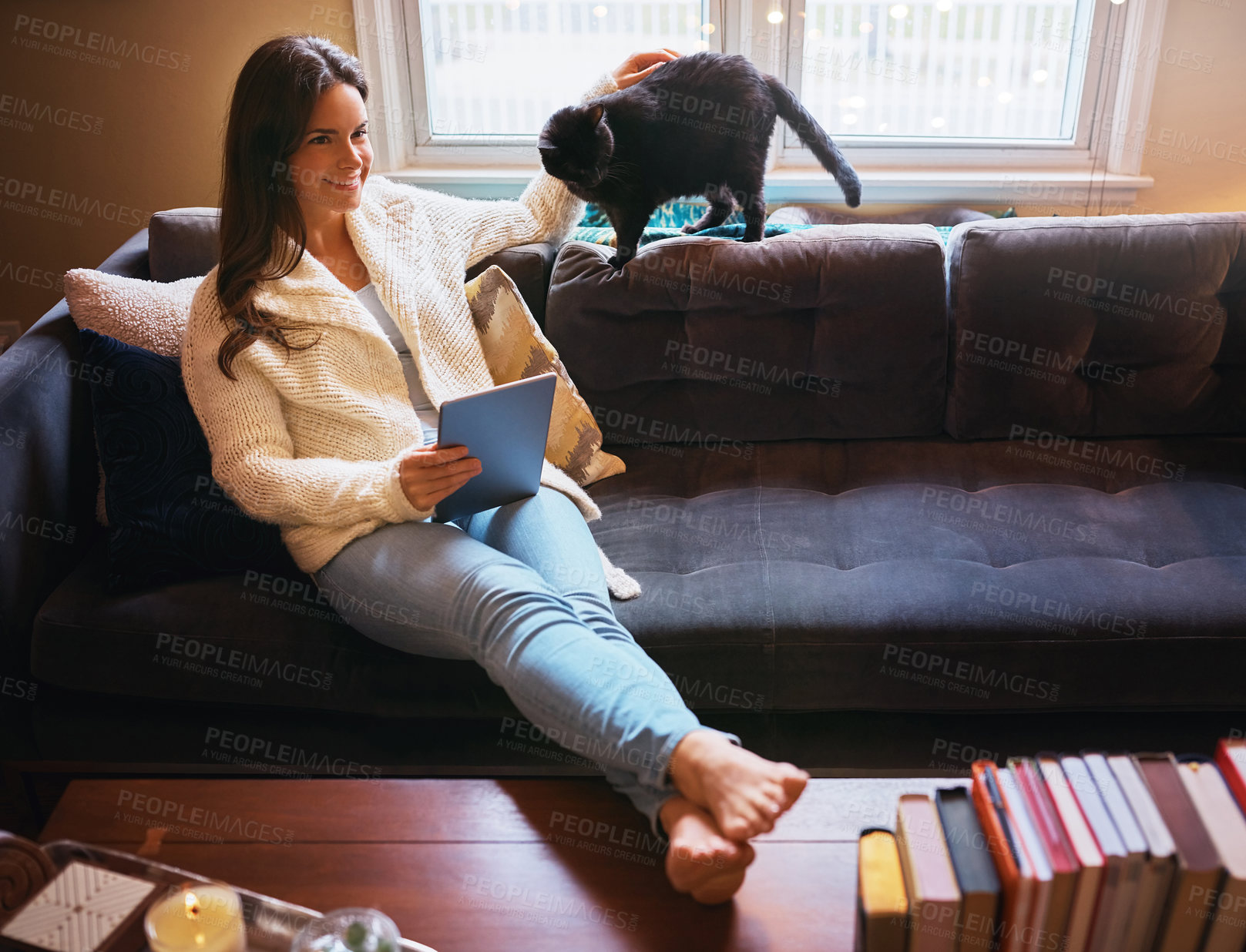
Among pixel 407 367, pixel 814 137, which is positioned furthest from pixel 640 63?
pixel 407 367

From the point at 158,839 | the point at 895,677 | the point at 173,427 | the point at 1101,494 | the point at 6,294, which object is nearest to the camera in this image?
the point at 158,839

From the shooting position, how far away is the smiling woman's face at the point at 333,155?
→ 136 centimetres

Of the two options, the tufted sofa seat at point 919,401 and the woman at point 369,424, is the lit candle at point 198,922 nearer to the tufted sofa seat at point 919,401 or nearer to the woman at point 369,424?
the woman at point 369,424

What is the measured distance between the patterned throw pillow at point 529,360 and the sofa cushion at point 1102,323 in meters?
0.69

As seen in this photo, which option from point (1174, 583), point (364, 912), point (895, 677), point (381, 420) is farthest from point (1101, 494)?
point (364, 912)

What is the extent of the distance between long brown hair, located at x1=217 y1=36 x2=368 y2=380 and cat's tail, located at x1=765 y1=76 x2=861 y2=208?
79cm

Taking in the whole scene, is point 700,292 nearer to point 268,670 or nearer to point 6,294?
point 268,670

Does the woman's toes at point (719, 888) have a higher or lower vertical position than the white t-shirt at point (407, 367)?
lower

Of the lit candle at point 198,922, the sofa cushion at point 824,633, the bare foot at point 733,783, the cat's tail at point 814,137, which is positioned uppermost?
the cat's tail at point 814,137

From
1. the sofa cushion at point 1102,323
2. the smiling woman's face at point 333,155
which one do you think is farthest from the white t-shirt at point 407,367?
the sofa cushion at point 1102,323

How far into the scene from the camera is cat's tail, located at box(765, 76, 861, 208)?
1.72 meters

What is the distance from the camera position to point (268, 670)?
134 cm

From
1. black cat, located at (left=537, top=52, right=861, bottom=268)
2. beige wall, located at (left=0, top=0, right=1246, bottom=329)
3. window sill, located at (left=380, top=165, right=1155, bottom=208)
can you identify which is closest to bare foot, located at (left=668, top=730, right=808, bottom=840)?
black cat, located at (left=537, top=52, right=861, bottom=268)

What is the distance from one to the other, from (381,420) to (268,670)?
0.39 metres
